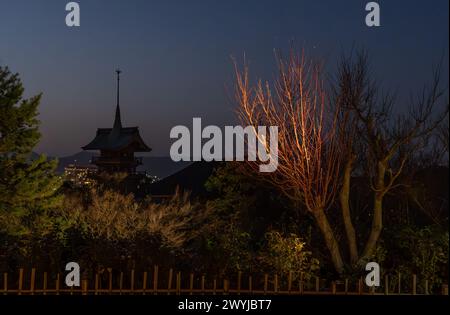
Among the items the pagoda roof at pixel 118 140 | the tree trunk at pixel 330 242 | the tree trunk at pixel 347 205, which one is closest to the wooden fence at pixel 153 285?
Answer: the tree trunk at pixel 330 242

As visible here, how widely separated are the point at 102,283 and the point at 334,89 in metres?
4.49

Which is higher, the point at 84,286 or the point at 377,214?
the point at 377,214

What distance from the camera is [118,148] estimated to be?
3234 cm

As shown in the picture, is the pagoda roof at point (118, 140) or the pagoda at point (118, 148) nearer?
the pagoda at point (118, 148)

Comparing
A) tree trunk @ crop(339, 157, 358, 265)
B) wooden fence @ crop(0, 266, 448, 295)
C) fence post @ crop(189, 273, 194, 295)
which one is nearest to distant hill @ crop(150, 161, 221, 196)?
tree trunk @ crop(339, 157, 358, 265)

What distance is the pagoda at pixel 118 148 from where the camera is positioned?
32469mm

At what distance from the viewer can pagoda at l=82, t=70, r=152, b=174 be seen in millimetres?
32469

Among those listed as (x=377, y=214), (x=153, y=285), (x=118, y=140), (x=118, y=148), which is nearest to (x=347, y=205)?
(x=377, y=214)

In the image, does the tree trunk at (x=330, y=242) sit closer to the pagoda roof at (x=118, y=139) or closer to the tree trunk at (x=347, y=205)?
the tree trunk at (x=347, y=205)

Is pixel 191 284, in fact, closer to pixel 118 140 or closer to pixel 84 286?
pixel 84 286

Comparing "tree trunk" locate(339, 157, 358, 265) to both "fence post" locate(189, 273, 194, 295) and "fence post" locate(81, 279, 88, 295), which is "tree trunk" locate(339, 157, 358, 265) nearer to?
"fence post" locate(189, 273, 194, 295)

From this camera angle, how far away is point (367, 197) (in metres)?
13.5
